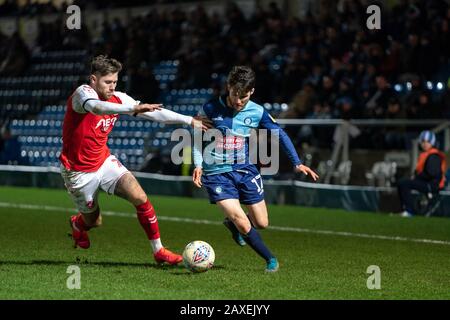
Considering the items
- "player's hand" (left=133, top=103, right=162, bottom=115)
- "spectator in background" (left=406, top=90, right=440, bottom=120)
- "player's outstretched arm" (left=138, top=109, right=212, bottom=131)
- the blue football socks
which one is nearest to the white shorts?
"player's outstretched arm" (left=138, top=109, right=212, bottom=131)

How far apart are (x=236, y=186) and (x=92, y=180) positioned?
4.60 feet

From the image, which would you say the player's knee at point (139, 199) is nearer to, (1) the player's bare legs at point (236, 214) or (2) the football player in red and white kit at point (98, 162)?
(2) the football player in red and white kit at point (98, 162)

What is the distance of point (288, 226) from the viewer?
48.3 ft

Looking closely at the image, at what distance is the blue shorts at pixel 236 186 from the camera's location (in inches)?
360

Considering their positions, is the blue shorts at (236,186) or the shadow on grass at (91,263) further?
the shadow on grass at (91,263)

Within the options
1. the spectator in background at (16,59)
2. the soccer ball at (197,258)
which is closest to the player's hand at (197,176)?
the soccer ball at (197,258)

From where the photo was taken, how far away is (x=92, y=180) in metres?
9.40

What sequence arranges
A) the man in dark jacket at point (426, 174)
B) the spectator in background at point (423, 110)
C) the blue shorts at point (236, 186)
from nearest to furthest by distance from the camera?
the blue shorts at point (236, 186), the man in dark jacket at point (426, 174), the spectator in background at point (423, 110)

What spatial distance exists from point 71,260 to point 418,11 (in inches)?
495

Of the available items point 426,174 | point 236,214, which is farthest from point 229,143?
point 426,174

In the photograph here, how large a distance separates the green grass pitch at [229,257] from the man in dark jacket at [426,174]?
499 millimetres

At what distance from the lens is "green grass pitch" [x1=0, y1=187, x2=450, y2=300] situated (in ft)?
25.2

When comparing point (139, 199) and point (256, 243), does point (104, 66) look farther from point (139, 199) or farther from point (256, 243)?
point (256, 243)
